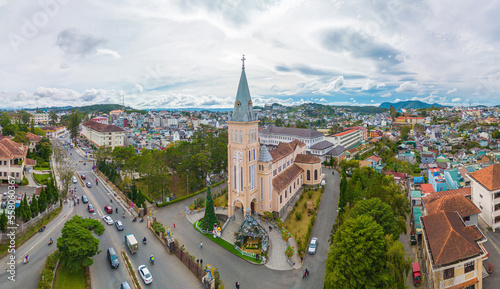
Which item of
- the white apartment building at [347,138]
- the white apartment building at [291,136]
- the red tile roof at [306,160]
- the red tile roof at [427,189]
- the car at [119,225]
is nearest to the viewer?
the car at [119,225]

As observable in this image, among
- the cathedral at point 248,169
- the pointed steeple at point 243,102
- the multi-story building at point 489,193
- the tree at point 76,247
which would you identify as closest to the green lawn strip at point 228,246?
the cathedral at point 248,169

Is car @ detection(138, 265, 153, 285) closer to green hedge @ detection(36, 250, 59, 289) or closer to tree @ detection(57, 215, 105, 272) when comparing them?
tree @ detection(57, 215, 105, 272)

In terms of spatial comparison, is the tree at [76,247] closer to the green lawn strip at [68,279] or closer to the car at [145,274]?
the green lawn strip at [68,279]

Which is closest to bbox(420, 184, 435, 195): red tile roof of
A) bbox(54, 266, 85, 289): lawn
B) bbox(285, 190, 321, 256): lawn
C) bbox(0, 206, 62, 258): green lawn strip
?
bbox(285, 190, 321, 256): lawn

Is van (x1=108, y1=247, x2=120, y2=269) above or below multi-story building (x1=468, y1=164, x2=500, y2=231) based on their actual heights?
below

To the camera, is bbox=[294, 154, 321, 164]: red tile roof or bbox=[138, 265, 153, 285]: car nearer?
bbox=[138, 265, 153, 285]: car

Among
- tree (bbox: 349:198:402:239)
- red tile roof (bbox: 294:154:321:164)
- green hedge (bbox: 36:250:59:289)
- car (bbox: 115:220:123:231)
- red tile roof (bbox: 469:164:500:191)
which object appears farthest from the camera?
red tile roof (bbox: 294:154:321:164)

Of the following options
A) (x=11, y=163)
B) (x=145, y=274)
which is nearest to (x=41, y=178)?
(x=11, y=163)
